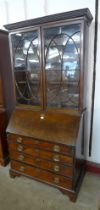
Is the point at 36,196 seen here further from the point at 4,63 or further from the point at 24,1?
the point at 24,1

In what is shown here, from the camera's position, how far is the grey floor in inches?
68.6

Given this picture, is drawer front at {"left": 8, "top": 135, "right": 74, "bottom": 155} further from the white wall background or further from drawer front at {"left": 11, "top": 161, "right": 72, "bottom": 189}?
the white wall background

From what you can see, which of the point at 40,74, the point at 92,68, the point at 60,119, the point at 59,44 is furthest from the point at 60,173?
the point at 59,44

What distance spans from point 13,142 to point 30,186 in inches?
24.4

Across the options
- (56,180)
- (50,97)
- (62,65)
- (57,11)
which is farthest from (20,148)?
(57,11)

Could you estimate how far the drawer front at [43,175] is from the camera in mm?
1788

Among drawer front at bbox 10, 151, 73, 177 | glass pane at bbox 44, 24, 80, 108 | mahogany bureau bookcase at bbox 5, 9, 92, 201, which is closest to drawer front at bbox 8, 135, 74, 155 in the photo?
mahogany bureau bookcase at bbox 5, 9, 92, 201

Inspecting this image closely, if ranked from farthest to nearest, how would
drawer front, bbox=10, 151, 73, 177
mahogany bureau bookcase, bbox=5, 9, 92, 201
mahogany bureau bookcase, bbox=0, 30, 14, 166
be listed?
mahogany bureau bookcase, bbox=0, 30, 14, 166 → drawer front, bbox=10, 151, 73, 177 → mahogany bureau bookcase, bbox=5, 9, 92, 201

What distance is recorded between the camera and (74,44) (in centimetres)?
162

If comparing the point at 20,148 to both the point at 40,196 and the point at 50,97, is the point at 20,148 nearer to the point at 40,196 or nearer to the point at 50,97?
the point at 40,196

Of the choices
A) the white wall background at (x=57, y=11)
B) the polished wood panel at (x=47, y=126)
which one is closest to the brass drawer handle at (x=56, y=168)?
the polished wood panel at (x=47, y=126)

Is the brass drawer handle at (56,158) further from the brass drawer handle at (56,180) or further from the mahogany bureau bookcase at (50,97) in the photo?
the brass drawer handle at (56,180)

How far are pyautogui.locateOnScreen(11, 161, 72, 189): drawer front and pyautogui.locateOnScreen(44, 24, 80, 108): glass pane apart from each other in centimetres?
82

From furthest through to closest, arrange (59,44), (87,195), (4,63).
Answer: (4,63) → (87,195) → (59,44)
